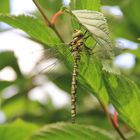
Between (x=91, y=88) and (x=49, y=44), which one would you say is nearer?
(x=49, y=44)

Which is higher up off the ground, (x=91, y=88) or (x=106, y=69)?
(x=106, y=69)

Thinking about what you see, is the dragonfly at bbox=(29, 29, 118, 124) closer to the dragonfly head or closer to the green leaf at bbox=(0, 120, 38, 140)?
the dragonfly head

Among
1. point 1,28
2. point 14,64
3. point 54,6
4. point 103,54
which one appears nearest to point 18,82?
point 14,64

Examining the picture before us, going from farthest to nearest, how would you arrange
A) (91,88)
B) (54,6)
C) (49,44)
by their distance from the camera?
(54,6), (91,88), (49,44)

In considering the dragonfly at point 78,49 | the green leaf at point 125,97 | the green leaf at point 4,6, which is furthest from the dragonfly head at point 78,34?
the green leaf at point 4,6

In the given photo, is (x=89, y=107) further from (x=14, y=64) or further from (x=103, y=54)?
(x=103, y=54)

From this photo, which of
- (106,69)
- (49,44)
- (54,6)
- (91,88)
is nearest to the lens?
(106,69)

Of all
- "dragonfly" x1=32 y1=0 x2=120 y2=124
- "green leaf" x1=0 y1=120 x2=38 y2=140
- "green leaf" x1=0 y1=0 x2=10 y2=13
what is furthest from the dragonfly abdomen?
"green leaf" x1=0 y1=0 x2=10 y2=13
